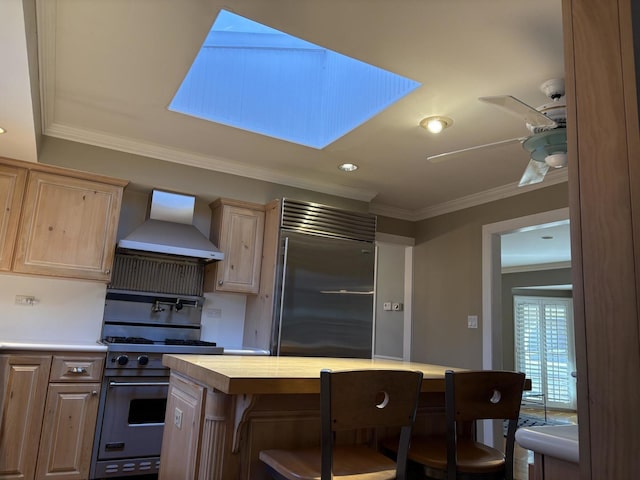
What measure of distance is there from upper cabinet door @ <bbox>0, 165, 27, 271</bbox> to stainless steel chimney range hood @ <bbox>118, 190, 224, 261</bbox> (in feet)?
2.31

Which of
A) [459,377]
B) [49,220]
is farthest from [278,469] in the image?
[49,220]

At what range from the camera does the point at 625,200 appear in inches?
27.4

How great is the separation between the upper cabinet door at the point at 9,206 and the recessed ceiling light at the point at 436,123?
2.85 m

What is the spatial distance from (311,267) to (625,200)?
343 centimetres

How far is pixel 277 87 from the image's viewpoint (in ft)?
11.6

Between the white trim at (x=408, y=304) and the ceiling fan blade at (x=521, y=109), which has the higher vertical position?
the ceiling fan blade at (x=521, y=109)

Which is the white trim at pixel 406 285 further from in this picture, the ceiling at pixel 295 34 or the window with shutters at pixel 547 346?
the window with shutters at pixel 547 346

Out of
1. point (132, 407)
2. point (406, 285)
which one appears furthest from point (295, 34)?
point (406, 285)

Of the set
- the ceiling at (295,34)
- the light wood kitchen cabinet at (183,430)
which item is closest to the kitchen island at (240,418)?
the light wood kitchen cabinet at (183,430)

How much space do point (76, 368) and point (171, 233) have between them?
4.01 feet

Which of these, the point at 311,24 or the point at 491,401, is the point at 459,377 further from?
the point at 311,24

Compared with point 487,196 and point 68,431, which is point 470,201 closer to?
point 487,196

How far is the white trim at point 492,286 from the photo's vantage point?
4.20 meters

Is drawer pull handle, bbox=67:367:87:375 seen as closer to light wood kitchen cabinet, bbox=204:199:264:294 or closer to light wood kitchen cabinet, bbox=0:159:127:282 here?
light wood kitchen cabinet, bbox=0:159:127:282
